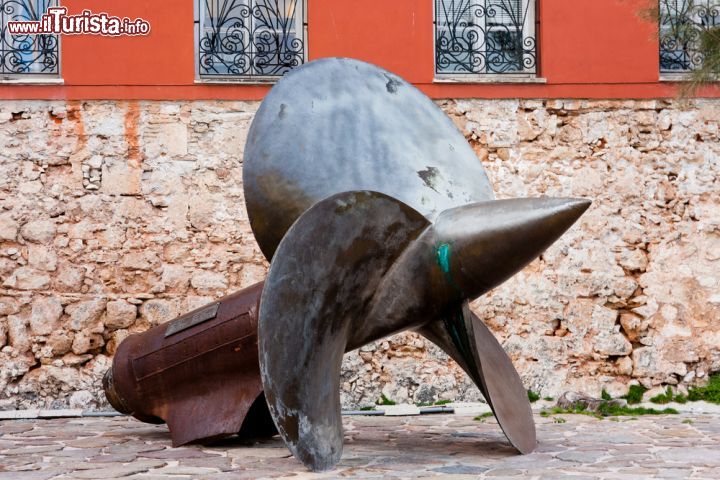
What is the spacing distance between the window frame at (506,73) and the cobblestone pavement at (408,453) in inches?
118

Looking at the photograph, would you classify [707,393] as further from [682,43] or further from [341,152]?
[341,152]

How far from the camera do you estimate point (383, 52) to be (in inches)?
351

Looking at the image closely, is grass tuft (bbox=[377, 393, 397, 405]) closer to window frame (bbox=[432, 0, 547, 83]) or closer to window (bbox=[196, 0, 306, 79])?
window frame (bbox=[432, 0, 547, 83])

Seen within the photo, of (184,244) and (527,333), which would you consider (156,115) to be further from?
(527,333)

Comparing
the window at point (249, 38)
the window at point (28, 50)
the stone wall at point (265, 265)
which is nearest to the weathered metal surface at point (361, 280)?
the stone wall at point (265, 265)

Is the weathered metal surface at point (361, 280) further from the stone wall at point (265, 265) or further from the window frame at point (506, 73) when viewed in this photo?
→ the window frame at point (506, 73)

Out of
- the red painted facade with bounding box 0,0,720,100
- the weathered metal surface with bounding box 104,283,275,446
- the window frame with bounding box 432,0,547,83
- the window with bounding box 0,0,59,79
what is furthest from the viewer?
the window frame with bounding box 432,0,547,83

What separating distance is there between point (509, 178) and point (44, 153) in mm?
3823

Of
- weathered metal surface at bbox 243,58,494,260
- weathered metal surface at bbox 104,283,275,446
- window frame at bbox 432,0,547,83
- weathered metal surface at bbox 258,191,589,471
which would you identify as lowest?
weathered metal surface at bbox 104,283,275,446

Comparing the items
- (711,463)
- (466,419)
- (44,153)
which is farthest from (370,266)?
(44,153)

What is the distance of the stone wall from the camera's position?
8.59 meters

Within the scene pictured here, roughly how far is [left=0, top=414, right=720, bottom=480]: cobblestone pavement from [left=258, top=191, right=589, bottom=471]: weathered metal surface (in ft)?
1.21

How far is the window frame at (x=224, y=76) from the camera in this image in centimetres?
884

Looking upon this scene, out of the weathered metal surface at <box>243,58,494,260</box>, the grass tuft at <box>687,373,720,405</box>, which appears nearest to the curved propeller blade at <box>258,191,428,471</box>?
the weathered metal surface at <box>243,58,494,260</box>
